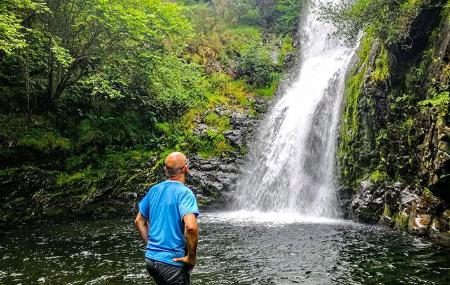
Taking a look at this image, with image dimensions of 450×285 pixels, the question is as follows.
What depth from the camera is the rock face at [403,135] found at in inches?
450

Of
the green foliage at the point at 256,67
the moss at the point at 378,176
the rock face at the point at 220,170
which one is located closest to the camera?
the moss at the point at 378,176

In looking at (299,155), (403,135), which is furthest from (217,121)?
(403,135)

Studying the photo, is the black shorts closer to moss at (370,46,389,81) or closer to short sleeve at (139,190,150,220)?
short sleeve at (139,190,150,220)

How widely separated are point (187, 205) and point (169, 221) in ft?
0.86

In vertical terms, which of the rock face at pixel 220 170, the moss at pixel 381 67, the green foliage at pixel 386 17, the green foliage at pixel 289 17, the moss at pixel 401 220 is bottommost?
the moss at pixel 401 220

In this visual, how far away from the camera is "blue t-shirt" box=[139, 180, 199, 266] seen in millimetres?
4066

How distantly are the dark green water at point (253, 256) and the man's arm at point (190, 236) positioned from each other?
4216 mm

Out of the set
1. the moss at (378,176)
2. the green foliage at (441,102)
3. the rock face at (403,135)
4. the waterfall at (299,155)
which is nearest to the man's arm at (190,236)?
the rock face at (403,135)

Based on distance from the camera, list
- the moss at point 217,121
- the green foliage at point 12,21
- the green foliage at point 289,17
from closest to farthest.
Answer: the green foliage at point 12,21 → the moss at point 217,121 → the green foliage at point 289,17

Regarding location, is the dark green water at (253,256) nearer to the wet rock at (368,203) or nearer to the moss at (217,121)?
the wet rock at (368,203)

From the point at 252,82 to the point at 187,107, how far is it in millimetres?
5654

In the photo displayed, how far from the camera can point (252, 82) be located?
27156mm

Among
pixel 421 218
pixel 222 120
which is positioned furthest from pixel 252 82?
pixel 421 218

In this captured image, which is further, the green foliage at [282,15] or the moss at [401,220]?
the green foliage at [282,15]
